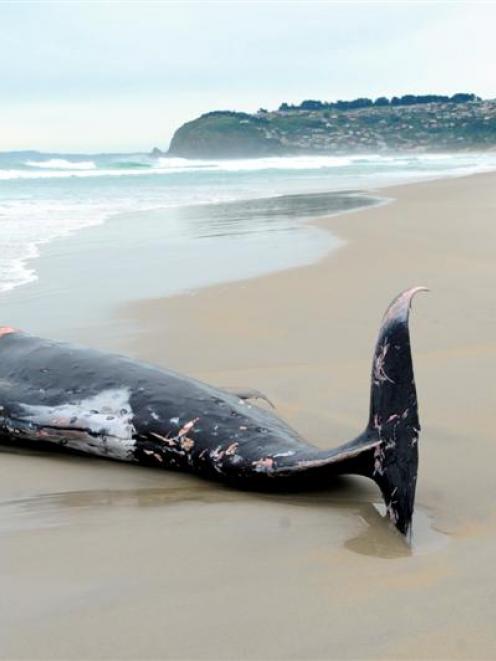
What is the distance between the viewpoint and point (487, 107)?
126000 millimetres

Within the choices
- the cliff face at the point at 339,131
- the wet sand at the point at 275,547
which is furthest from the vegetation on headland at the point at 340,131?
the wet sand at the point at 275,547

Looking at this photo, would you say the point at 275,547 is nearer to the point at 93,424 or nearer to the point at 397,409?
the point at 397,409

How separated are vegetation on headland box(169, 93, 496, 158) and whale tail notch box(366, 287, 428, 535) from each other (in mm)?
99300

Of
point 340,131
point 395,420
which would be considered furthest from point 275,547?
point 340,131

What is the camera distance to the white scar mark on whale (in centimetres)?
418

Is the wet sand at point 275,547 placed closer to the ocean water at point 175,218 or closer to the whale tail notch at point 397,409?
the whale tail notch at point 397,409

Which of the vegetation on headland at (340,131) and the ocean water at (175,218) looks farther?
the vegetation on headland at (340,131)

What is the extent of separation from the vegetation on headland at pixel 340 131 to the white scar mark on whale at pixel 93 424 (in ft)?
322

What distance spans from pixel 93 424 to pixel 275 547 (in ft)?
5.25

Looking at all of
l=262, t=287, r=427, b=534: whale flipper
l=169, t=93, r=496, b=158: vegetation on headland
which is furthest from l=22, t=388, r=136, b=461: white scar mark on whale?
l=169, t=93, r=496, b=158: vegetation on headland

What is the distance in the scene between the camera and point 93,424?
427 cm

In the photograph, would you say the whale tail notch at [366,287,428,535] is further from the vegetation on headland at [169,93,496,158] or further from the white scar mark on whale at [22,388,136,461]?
the vegetation on headland at [169,93,496,158]

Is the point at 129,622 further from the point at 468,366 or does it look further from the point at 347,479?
the point at 468,366

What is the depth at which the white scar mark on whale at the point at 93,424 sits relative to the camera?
4.18m
